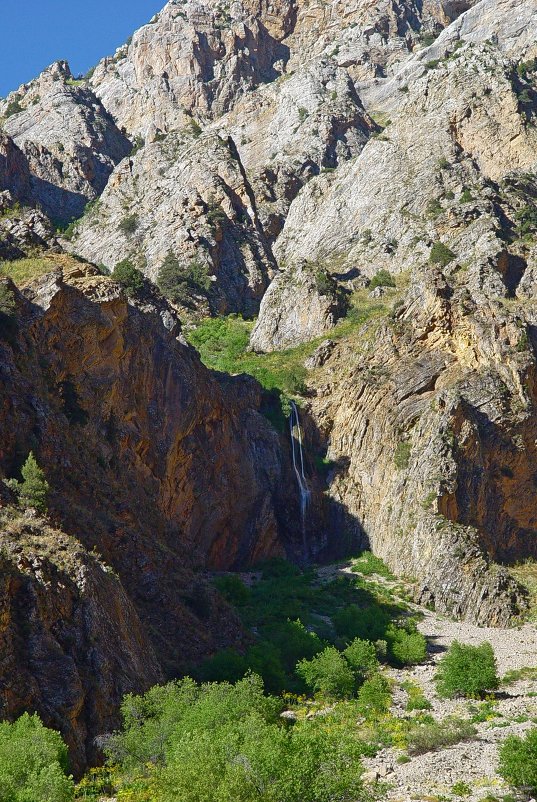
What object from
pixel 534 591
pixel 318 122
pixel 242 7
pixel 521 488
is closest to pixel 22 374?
pixel 534 591

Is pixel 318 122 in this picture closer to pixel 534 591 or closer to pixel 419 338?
pixel 419 338

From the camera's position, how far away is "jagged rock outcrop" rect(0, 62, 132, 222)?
445ft

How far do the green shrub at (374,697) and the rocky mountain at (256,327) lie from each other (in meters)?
7.40

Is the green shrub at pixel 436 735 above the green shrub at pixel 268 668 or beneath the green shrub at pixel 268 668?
beneath

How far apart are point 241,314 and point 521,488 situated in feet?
147

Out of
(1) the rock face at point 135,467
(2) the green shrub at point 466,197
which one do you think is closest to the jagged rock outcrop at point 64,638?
(1) the rock face at point 135,467

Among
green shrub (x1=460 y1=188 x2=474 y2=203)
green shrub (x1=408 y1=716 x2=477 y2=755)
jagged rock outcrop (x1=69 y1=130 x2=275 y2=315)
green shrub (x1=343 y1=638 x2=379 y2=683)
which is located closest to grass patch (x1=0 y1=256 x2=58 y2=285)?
green shrub (x1=343 y1=638 x2=379 y2=683)

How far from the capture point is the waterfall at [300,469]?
75875 millimetres

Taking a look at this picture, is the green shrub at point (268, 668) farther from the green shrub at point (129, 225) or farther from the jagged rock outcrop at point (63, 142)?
the jagged rock outcrop at point (63, 142)

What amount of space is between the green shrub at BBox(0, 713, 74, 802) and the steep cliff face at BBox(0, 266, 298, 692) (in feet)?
40.4

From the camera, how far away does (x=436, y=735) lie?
37.1 meters

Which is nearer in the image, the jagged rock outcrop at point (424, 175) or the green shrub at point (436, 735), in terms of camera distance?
the green shrub at point (436, 735)

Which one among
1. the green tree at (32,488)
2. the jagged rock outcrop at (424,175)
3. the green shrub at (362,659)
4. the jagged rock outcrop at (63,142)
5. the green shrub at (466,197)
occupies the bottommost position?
the green shrub at (362,659)

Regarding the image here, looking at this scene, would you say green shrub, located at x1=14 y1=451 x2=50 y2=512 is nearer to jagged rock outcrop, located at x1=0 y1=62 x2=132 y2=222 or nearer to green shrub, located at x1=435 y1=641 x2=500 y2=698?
green shrub, located at x1=435 y1=641 x2=500 y2=698
